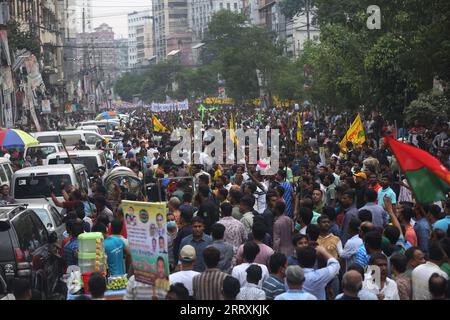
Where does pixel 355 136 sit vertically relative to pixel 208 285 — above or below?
below

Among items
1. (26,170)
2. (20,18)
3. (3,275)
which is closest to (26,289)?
(3,275)

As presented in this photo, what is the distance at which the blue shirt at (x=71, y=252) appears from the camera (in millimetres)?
11648

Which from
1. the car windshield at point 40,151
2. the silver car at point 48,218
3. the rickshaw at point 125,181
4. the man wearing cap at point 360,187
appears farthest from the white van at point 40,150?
the man wearing cap at point 360,187

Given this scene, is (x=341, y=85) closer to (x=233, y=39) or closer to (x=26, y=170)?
(x=26, y=170)

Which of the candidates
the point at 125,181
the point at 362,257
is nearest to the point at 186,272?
the point at 362,257

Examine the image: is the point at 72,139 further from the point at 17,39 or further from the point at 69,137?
the point at 17,39

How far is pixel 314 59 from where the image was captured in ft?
146

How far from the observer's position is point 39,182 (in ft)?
59.3

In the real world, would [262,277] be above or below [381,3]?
below

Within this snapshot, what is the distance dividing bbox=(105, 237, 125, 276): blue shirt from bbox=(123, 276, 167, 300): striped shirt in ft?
8.00

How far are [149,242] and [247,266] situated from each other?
4.33 ft

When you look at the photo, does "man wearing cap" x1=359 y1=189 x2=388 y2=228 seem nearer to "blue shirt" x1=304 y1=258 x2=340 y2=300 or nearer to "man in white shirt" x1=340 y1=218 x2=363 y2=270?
"man in white shirt" x1=340 y1=218 x2=363 y2=270

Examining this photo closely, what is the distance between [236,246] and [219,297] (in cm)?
297

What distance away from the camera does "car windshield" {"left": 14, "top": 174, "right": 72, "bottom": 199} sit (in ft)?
59.0
